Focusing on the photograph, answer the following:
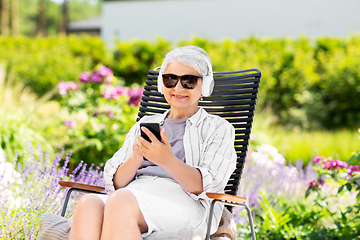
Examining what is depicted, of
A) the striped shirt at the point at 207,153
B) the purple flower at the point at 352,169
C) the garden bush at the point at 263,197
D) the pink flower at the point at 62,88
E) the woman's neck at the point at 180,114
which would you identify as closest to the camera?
the striped shirt at the point at 207,153

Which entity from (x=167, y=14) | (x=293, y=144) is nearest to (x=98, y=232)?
(x=293, y=144)

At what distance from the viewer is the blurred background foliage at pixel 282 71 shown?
29.3 ft

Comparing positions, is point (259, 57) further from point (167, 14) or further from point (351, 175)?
point (167, 14)

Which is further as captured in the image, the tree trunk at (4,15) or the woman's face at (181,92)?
the tree trunk at (4,15)

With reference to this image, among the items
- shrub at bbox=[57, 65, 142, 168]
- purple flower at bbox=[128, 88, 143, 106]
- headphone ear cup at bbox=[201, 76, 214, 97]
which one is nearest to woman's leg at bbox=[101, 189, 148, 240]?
headphone ear cup at bbox=[201, 76, 214, 97]

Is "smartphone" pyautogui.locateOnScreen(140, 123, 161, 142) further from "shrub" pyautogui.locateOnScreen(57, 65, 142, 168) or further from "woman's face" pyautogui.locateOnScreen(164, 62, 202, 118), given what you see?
"shrub" pyautogui.locateOnScreen(57, 65, 142, 168)

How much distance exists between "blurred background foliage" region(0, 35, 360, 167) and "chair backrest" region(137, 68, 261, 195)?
3977 millimetres

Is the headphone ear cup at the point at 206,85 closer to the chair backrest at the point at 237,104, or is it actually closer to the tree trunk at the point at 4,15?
the chair backrest at the point at 237,104

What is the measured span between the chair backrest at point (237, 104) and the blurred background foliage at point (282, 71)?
3.98 metres

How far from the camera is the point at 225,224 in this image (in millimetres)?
2074

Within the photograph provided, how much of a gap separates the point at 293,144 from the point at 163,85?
4.30 m

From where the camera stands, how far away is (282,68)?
10.2 m

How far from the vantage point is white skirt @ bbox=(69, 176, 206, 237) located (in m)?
1.77

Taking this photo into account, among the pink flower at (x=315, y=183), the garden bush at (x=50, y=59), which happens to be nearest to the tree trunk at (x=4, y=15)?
the garden bush at (x=50, y=59)
